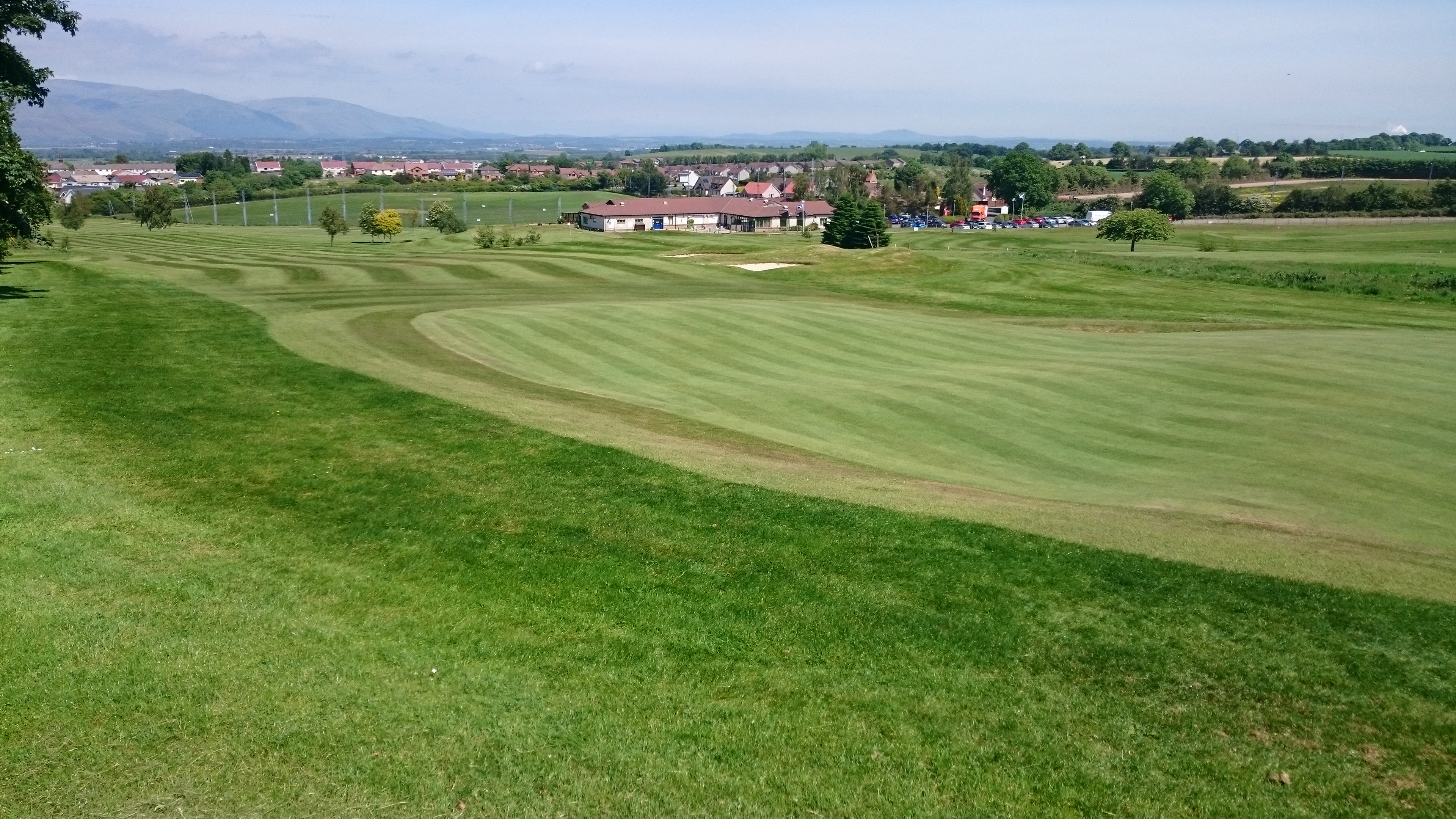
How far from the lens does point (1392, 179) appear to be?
178125mm

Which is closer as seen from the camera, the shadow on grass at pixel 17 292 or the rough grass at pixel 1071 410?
the rough grass at pixel 1071 410

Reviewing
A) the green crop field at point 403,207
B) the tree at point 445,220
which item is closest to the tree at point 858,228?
the tree at point 445,220

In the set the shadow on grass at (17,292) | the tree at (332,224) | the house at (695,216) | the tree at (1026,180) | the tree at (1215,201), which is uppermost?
the tree at (1026,180)

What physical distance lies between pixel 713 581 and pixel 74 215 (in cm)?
10933

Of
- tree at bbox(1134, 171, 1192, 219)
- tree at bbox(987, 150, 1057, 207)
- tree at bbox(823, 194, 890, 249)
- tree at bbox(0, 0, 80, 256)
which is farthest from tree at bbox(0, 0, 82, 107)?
tree at bbox(987, 150, 1057, 207)

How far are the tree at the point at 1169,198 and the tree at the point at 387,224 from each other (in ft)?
367

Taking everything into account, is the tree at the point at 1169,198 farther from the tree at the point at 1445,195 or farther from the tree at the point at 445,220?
the tree at the point at 445,220

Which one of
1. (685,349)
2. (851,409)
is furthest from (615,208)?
(851,409)

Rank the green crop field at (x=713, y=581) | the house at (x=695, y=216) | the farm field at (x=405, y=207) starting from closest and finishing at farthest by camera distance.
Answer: the green crop field at (x=713, y=581) → the house at (x=695, y=216) → the farm field at (x=405, y=207)

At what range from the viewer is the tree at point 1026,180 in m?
182

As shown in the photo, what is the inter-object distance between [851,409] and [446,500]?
11992 millimetres

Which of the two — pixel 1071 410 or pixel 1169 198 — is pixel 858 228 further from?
pixel 1071 410

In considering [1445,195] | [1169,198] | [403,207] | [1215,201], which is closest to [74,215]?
[403,207]

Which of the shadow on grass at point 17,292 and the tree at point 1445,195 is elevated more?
the tree at point 1445,195
